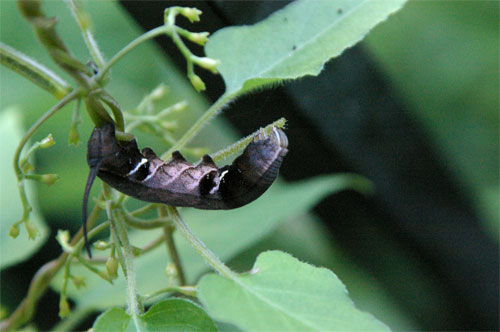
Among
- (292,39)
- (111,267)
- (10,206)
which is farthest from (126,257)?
(10,206)

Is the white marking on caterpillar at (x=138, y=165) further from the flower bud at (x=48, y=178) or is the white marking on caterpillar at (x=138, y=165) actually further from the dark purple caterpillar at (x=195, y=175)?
the flower bud at (x=48, y=178)

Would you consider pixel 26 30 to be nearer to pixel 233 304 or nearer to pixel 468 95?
pixel 233 304

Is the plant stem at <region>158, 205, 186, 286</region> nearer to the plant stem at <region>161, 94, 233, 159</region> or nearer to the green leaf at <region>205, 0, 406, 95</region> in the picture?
the plant stem at <region>161, 94, 233, 159</region>

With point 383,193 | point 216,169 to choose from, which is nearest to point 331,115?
point 383,193

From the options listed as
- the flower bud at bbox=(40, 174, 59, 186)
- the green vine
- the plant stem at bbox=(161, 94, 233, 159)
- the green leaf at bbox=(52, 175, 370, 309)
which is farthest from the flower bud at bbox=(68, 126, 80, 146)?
the green leaf at bbox=(52, 175, 370, 309)

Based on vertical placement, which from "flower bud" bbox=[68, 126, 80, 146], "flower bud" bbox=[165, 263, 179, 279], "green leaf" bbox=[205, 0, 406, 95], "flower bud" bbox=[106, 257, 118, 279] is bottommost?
"flower bud" bbox=[165, 263, 179, 279]

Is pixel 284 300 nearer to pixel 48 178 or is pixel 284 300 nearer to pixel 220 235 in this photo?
pixel 48 178
